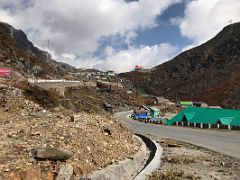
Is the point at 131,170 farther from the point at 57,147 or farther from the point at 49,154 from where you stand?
the point at 49,154

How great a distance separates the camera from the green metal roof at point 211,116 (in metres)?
45.8

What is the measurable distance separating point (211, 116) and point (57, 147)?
40254mm

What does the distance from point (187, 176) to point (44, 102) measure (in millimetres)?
21556

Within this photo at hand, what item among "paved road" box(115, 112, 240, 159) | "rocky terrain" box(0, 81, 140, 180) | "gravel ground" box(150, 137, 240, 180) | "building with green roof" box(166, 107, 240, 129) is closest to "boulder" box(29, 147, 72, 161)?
"rocky terrain" box(0, 81, 140, 180)

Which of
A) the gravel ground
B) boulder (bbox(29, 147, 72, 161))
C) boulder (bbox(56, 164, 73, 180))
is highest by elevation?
boulder (bbox(29, 147, 72, 161))

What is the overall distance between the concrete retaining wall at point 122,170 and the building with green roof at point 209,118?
31560 millimetres

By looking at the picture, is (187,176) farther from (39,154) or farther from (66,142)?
(39,154)

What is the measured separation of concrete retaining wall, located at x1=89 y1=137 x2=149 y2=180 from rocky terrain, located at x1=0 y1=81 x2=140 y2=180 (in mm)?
402

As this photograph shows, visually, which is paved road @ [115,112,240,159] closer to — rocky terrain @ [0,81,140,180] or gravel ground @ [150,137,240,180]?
gravel ground @ [150,137,240,180]

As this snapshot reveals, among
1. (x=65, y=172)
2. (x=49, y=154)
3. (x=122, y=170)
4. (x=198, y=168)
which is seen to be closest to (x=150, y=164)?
(x=198, y=168)

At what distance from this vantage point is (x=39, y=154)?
1053cm

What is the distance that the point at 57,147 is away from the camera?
11742mm

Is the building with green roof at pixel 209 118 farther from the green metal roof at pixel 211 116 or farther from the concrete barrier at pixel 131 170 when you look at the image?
the concrete barrier at pixel 131 170

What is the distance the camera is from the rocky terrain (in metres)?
10.1
